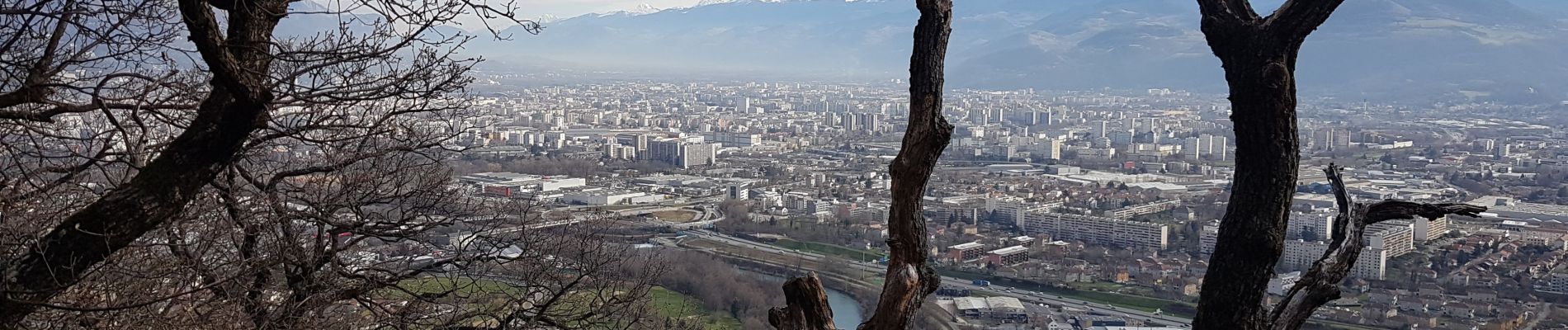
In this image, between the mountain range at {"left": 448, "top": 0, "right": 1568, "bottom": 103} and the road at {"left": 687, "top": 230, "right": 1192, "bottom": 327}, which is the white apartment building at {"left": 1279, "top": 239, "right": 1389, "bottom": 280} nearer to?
the road at {"left": 687, "top": 230, "right": 1192, "bottom": 327}

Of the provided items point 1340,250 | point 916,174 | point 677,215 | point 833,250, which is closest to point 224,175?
point 916,174

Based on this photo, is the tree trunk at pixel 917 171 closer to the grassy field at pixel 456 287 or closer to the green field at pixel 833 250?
the grassy field at pixel 456 287

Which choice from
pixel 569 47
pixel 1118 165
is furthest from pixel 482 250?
pixel 569 47

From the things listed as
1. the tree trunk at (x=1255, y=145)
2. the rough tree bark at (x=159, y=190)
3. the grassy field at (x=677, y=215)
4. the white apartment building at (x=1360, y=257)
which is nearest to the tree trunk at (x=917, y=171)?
the tree trunk at (x=1255, y=145)

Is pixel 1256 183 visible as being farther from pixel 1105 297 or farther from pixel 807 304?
pixel 1105 297

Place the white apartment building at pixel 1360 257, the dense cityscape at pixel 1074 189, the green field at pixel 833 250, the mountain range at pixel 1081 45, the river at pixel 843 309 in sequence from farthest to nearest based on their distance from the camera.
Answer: the mountain range at pixel 1081 45, the green field at pixel 833 250, the white apartment building at pixel 1360 257, the dense cityscape at pixel 1074 189, the river at pixel 843 309

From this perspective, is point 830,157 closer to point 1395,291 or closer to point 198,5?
point 1395,291
